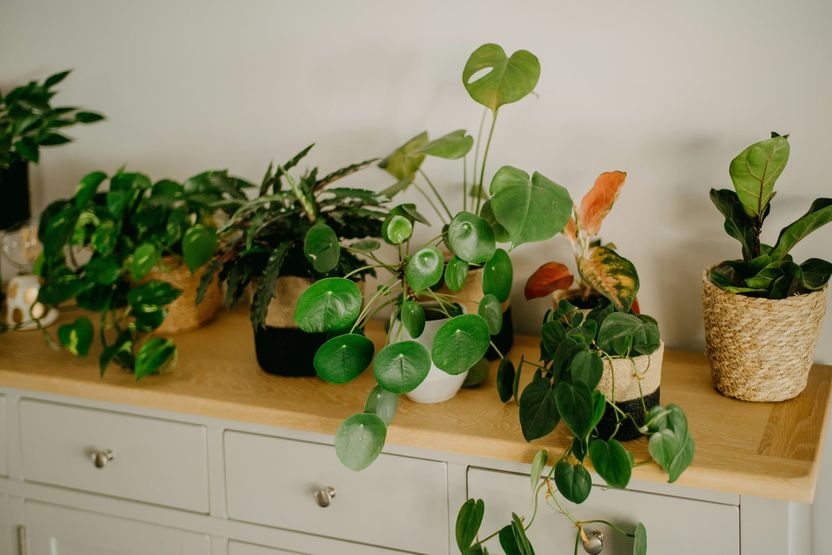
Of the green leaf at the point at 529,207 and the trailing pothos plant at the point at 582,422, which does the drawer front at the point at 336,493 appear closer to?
the trailing pothos plant at the point at 582,422

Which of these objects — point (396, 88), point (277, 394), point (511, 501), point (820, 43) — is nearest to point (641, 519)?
point (511, 501)

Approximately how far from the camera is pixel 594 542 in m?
1.02

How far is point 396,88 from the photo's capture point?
1471 millimetres

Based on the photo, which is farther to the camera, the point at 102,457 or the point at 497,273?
the point at 102,457

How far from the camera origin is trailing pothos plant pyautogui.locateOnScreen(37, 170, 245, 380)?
134 centimetres

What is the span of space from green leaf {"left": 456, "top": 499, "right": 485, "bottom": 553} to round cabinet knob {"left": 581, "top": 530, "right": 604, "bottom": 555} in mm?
134

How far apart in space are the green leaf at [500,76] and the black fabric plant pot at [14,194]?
1.08m

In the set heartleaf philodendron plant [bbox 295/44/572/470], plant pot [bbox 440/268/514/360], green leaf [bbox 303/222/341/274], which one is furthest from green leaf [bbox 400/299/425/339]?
plant pot [bbox 440/268/514/360]

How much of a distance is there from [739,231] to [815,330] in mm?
166

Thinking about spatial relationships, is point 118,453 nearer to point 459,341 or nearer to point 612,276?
point 459,341

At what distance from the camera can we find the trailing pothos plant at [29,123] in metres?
1.50

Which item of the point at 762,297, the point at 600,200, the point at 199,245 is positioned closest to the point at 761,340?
the point at 762,297

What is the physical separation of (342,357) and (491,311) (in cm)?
20

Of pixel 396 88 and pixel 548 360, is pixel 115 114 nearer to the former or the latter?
pixel 396 88
